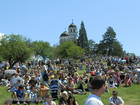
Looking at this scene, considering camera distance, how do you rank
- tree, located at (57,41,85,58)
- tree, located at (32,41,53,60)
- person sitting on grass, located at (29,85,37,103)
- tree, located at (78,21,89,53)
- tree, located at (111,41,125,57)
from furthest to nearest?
tree, located at (78,21,89,53) < tree, located at (32,41,53,60) < tree, located at (57,41,85,58) < tree, located at (111,41,125,57) < person sitting on grass, located at (29,85,37,103)

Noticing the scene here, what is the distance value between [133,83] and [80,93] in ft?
20.4

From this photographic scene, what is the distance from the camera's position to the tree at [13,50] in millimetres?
36781

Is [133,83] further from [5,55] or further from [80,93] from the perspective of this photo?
[5,55]

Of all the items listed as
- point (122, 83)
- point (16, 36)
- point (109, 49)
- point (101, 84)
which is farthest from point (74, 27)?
point (101, 84)

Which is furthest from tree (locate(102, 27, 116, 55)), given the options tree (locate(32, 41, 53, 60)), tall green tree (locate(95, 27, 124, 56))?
tree (locate(32, 41, 53, 60))

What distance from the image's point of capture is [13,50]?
122ft

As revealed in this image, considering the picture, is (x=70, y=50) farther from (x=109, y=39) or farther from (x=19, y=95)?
(x=19, y=95)

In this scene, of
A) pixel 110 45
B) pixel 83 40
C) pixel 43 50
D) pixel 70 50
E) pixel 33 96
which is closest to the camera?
pixel 33 96

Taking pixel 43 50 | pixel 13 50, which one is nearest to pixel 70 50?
pixel 43 50

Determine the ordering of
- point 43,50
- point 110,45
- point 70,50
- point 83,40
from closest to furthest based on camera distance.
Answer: point 110,45 < point 70,50 < point 43,50 < point 83,40

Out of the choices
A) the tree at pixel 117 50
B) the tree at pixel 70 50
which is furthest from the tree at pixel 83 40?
the tree at pixel 117 50

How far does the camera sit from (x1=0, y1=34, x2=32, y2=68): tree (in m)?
36.8

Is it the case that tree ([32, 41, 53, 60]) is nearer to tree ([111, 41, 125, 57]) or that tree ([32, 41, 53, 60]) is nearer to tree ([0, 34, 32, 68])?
tree ([111, 41, 125, 57])

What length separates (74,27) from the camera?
110 meters
